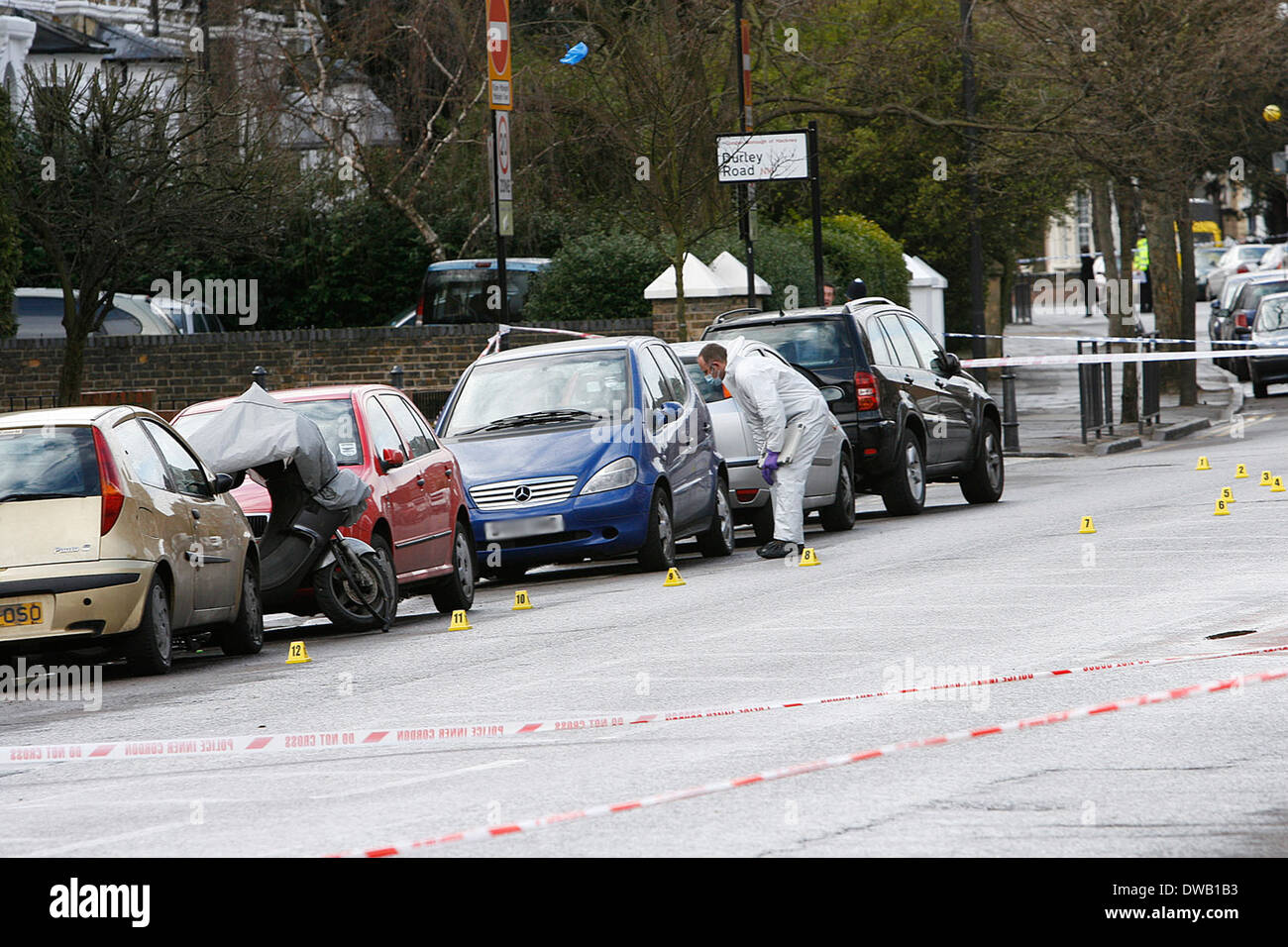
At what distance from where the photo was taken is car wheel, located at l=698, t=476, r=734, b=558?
58.0 feet

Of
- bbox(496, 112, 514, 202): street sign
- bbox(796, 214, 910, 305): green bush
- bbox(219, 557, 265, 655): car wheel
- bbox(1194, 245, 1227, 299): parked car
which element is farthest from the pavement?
bbox(1194, 245, 1227, 299): parked car

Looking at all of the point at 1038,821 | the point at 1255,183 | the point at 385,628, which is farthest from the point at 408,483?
the point at 1255,183

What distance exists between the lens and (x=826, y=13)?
38531 mm

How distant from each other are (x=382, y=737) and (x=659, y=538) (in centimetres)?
741

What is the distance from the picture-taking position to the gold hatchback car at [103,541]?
1102cm

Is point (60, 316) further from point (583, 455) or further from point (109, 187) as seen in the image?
point (583, 455)

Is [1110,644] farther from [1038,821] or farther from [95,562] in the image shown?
[95,562]

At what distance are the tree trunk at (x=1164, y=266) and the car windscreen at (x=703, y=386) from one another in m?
14.8

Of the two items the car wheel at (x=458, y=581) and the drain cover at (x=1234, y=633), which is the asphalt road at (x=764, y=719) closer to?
the drain cover at (x=1234, y=633)

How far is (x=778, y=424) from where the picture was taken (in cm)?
1659

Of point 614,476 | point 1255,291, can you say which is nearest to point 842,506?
point 614,476

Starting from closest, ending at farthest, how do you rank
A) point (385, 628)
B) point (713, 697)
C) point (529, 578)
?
1. point (713, 697)
2. point (385, 628)
3. point (529, 578)

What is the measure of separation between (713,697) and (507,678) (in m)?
1.50

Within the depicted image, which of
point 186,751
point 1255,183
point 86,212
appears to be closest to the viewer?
point 186,751
